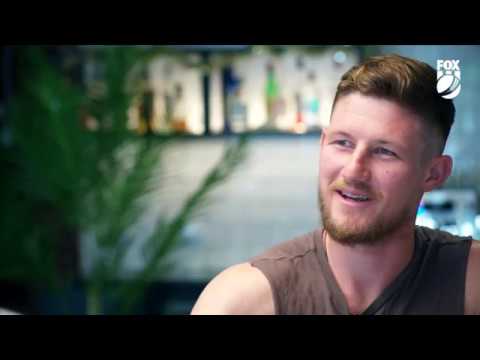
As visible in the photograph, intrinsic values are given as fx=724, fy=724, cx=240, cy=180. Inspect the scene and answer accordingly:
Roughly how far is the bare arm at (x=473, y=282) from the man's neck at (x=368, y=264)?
0.20 m

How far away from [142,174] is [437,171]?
168 cm

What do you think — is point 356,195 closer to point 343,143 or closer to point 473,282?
point 343,143

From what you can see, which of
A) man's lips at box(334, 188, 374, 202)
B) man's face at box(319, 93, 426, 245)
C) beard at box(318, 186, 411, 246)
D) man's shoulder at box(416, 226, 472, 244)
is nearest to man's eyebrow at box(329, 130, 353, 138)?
man's face at box(319, 93, 426, 245)

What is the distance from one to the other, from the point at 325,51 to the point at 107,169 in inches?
55.0

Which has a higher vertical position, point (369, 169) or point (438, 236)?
point (369, 169)

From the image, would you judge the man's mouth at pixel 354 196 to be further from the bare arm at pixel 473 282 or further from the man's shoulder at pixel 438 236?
the bare arm at pixel 473 282

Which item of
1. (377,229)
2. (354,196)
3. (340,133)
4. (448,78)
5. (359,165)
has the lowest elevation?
(377,229)

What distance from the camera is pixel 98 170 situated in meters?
3.73

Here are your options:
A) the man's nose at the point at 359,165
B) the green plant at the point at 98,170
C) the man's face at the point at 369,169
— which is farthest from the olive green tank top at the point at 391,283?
the green plant at the point at 98,170

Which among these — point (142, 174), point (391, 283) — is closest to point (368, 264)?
point (391, 283)

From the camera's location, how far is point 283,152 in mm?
3605

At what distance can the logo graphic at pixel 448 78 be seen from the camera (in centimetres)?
245

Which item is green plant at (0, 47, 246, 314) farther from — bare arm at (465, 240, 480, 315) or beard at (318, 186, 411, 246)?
bare arm at (465, 240, 480, 315)
